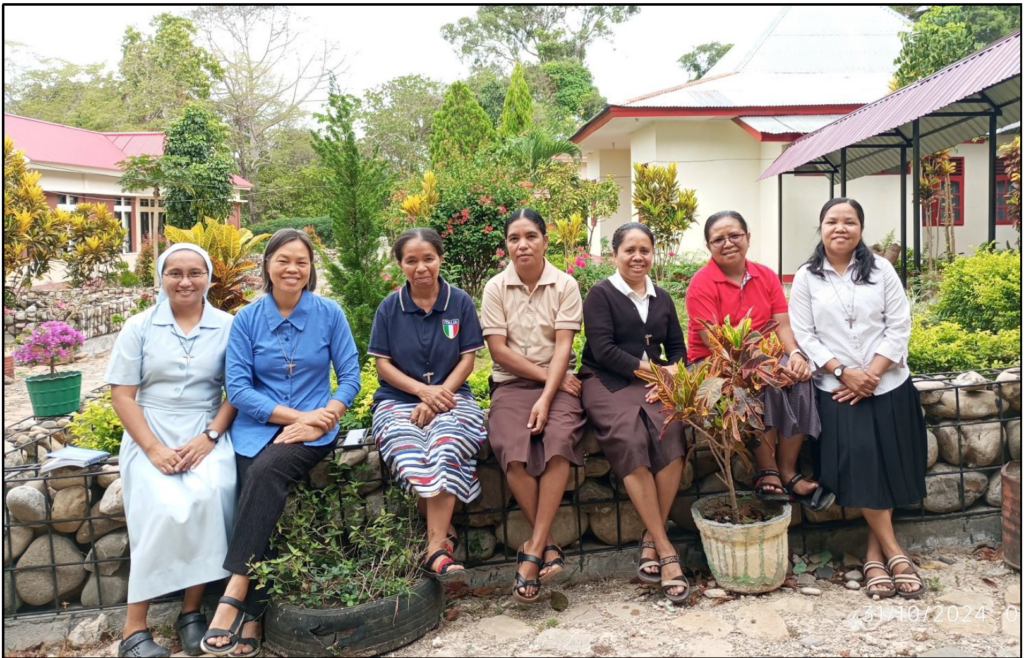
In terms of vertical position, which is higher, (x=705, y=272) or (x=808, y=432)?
(x=705, y=272)

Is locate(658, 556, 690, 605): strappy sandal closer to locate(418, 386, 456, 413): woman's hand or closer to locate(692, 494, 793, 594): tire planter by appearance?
locate(692, 494, 793, 594): tire planter

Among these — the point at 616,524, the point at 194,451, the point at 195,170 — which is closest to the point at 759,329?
the point at 616,524

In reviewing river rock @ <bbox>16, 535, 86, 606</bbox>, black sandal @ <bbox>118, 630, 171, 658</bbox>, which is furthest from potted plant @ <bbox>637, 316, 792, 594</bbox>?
river rock @ <bbox>16, 535, 86, 606</bbox>

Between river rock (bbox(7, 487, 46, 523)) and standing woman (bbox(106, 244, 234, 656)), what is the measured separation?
0.53m

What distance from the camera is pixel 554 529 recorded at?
12.1 ft

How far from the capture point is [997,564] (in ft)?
11.9

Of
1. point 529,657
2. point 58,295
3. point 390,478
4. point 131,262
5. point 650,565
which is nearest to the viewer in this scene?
point 529,657

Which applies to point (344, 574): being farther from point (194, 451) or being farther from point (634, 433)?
point (634, 433)

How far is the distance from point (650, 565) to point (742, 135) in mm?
12541

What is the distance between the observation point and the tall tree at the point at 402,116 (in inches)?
1246

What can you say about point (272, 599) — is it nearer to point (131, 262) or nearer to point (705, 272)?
point (705, 272)

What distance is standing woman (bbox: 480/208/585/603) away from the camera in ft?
10.8

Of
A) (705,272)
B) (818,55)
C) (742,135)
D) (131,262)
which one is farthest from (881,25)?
(131,262)

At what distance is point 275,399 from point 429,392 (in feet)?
2.18
